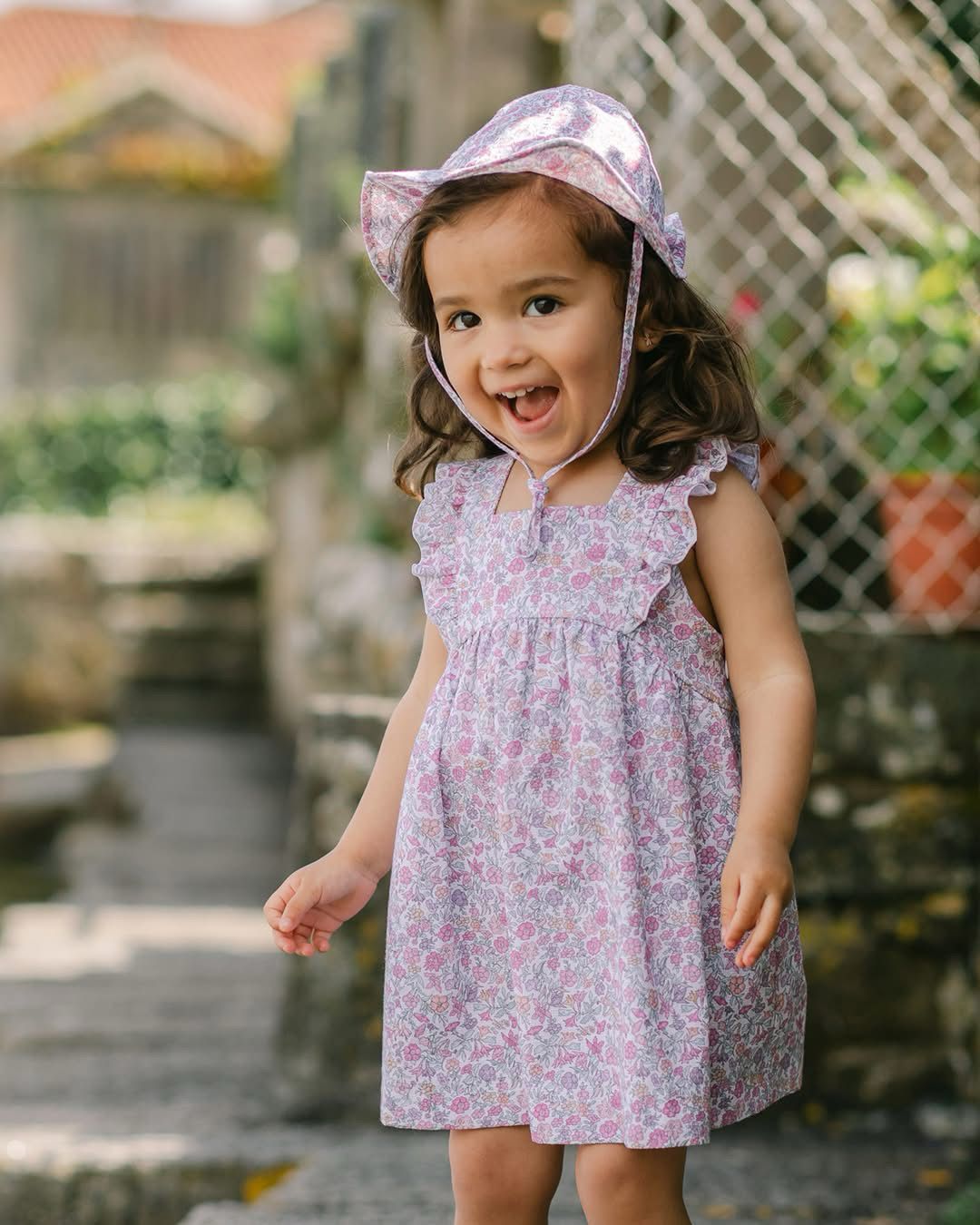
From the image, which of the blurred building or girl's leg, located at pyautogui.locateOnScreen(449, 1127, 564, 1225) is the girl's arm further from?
the blurred building

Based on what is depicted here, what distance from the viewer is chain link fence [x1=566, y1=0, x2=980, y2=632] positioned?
127 inches

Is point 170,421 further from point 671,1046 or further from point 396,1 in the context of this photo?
point 671,1046

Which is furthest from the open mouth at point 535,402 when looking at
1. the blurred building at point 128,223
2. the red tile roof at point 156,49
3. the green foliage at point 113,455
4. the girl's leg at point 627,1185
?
the red tile roof at point 156,49

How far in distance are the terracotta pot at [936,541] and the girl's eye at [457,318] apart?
164 centimetres

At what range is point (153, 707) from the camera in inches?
424

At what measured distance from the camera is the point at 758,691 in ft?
5.82

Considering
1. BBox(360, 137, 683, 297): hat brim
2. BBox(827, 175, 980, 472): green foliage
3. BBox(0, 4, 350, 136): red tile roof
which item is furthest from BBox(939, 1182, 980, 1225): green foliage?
BBox(0, 4, 350, 136): red tile roof

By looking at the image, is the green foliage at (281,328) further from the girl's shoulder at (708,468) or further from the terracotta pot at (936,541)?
the girl's shoulder at (708,468)

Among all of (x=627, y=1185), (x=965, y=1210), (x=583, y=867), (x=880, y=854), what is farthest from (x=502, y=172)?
(x=880, y=854)

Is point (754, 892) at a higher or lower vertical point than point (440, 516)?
lower

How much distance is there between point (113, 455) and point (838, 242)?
13601 millimetres

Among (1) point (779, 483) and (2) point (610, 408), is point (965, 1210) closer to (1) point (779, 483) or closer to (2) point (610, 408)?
(2) point (610, 408)

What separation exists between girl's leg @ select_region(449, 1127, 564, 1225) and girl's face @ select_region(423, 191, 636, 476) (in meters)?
0.75

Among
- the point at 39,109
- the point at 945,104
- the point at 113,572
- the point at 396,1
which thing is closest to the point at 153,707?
the point at 113,572
